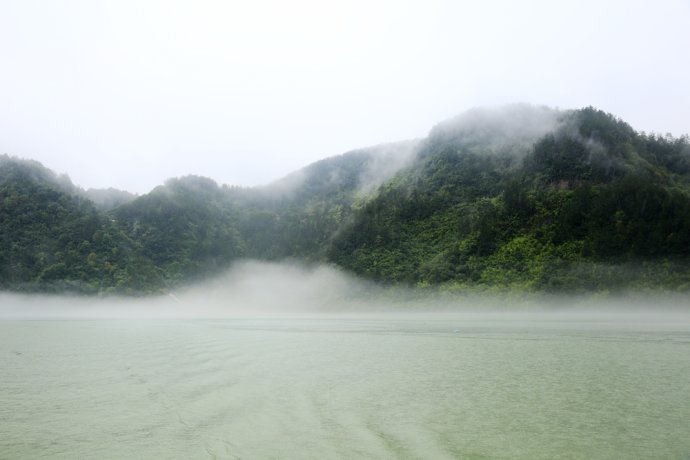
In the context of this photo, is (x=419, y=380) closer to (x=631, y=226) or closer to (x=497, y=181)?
(x=631, y=226)

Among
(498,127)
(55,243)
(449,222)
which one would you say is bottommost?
(55,243)

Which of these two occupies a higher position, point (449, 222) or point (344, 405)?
point (449, 222)

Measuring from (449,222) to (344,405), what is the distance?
70.6 metres

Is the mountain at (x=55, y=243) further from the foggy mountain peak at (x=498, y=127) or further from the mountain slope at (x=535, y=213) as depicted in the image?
the foggy mountain peak at (x=498, y=127)

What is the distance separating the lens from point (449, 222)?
76250 mm

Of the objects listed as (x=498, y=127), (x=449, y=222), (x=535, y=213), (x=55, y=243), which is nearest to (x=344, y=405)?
(x=535, y=213)

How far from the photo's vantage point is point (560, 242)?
2331 inches

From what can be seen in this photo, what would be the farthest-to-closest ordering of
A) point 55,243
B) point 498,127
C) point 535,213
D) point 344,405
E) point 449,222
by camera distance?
point 498,127
point 449,222
point 55,243
point 535,213
point 344,405

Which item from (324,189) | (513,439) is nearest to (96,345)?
(513,439)

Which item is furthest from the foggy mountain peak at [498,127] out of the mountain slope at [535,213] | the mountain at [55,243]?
the mountain at [55,243]

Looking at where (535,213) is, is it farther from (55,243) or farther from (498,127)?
(55,243)

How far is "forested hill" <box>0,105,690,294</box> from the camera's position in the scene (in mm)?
55219

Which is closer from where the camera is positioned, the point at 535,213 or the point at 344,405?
the point at 344,405

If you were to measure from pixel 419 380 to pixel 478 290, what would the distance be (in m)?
50.3
